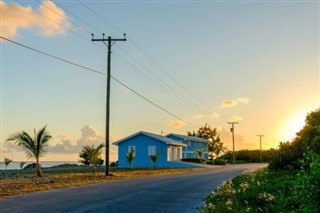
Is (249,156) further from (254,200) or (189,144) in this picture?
(254,200)

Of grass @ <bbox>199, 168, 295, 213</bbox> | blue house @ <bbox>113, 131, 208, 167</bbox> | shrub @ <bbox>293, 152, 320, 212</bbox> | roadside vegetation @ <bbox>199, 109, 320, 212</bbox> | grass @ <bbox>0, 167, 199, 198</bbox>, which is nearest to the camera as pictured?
shrub @ <bbox>293, 152, 320, 212</bbox>

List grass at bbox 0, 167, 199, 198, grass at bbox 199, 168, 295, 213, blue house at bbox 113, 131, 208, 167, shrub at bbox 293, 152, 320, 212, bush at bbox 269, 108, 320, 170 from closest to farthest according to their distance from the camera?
shrub at bbox 293, 152, 320, 212, grass at bbox 199, 168, 295, 213, bush at bbox 269, 108, 320, 170, grass at bbox 0, 167, 199, 198, blue house at bbox 113, 131, 208, 167

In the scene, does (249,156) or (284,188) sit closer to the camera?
(284,188)

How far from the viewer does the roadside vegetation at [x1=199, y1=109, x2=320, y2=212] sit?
14.9 feet

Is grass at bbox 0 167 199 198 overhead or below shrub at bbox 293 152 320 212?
below

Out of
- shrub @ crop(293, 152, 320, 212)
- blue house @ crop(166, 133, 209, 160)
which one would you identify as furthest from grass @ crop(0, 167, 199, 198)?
blue house @ crop(166, 133, 209, 160)

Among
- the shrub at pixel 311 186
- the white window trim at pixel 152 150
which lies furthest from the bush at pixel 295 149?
the white window trim at pixel 152 150

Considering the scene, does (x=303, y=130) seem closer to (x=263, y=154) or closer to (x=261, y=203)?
(x=261, y=203)

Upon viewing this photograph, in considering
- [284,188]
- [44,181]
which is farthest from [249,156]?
[284,188]

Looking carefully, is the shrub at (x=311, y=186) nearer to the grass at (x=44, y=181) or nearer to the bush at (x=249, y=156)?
the grass at (x=44, y=181)

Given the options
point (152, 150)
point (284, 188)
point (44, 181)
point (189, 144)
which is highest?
point (189, 144)

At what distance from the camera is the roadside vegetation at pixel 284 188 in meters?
4.54

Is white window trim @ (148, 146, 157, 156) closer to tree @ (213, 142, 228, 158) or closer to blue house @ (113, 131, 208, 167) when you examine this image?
blue house @ (113, 131, 208, 167)

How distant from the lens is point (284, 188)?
986 cm
